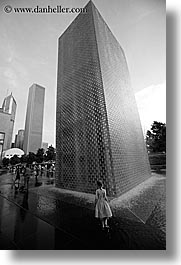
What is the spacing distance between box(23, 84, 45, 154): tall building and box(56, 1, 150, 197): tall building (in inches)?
1712

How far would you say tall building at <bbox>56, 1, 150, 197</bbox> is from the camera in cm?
489

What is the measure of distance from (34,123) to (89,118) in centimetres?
4874

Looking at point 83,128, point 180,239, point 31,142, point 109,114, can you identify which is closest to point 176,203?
point 180,239

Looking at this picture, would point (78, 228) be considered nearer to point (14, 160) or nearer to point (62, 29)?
point (62, 29)

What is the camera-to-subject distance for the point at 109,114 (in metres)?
5.27

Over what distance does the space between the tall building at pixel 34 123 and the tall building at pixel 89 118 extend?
143ft

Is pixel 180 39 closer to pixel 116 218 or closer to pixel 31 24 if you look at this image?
pixel 31 24

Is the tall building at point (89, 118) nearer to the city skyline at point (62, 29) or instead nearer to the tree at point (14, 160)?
the city skyline at point (62, 29)

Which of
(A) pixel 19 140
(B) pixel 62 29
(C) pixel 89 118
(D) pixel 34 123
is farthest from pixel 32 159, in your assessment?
(A) pixel 19 140

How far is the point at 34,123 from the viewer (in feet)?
164

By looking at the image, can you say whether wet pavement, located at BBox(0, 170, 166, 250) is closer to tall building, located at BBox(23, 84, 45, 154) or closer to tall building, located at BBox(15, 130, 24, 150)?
tall building, located at BBox(23, 84, 45, 154)

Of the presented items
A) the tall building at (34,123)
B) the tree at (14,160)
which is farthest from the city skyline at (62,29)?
the tall building at (34,123)

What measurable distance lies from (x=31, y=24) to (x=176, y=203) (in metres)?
5.07

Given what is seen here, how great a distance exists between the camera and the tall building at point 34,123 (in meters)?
47.2
